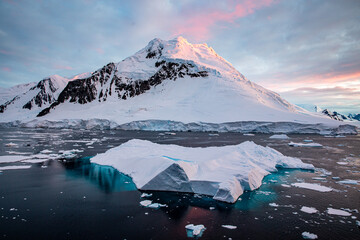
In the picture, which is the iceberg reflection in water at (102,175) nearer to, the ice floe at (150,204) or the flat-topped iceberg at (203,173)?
the flat-topped iceberg at (203,173)

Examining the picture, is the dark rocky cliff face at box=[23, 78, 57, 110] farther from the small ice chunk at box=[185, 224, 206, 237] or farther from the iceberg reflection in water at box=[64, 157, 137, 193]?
the small ice chunk at box=[185, 224, 206, 237]

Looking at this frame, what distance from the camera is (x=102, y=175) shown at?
10797 millimetres

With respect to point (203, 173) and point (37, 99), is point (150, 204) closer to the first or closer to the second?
point (203, 173)

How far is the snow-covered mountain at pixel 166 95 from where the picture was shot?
46531 millimetres

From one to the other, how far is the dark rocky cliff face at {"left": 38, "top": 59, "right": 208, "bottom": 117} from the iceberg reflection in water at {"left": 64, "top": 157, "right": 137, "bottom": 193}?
5717 cm

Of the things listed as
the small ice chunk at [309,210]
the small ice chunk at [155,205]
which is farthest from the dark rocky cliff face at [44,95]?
the small ice chunk at [309,210]

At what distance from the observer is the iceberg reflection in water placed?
895cm

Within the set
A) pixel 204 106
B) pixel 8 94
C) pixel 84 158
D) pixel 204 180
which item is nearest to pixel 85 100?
pixel 204 106

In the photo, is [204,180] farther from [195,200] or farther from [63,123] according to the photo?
[63,123]

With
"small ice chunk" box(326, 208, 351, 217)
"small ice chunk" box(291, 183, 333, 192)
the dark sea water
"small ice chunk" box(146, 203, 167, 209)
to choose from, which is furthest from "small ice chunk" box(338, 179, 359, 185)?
"small ice chunk" box(146, 203, 167, 209)

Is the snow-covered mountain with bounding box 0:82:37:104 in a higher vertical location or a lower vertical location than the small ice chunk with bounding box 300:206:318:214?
higher

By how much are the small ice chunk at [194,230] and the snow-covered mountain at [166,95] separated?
3698 cm

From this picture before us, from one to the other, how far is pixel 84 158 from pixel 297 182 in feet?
41.5

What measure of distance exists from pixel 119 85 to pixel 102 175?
211 feet
